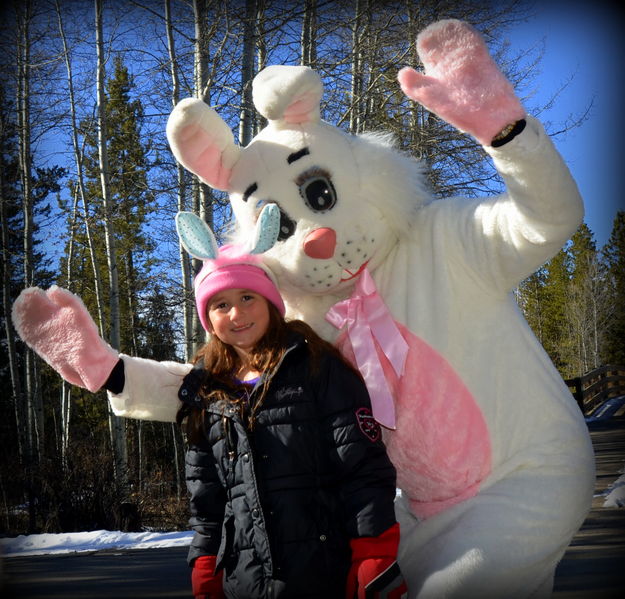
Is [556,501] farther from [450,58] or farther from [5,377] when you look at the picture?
[5,377]

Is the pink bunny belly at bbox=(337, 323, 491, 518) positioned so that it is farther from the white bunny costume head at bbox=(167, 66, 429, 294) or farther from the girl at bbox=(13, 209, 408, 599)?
the white bunny costume head at bbox=(167, 66, 429, 294)

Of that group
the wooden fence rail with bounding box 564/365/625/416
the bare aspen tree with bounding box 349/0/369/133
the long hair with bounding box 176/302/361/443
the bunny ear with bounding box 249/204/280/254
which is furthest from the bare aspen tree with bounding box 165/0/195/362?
the wooden fence rail with bounding box 564/365/625/416

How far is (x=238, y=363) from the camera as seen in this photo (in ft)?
7.71

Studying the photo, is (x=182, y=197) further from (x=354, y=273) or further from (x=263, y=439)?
(x=263, y=439)

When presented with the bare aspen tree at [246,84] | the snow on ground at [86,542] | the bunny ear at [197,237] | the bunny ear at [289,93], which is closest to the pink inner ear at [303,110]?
the bunny ear at [289,93]

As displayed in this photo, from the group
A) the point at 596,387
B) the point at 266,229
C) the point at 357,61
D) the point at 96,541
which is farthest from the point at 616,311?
the point at 266,229

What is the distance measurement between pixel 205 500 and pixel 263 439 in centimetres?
35

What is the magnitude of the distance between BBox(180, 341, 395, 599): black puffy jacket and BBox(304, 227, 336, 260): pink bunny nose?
1.04ft

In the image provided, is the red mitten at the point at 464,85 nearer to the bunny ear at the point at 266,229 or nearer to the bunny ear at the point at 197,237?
the bunny ear at the point at 266,229

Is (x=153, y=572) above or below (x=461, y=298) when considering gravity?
below

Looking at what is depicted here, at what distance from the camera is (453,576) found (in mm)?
1858

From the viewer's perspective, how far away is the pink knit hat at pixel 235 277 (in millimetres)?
2195

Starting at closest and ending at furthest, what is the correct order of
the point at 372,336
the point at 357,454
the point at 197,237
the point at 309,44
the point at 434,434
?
1. the point at 357,454
2. the point at 434,434
3. the point at 372,336
4. the point at 197,237
5. the point at 309,44

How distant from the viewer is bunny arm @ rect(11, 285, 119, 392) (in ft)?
7.48
